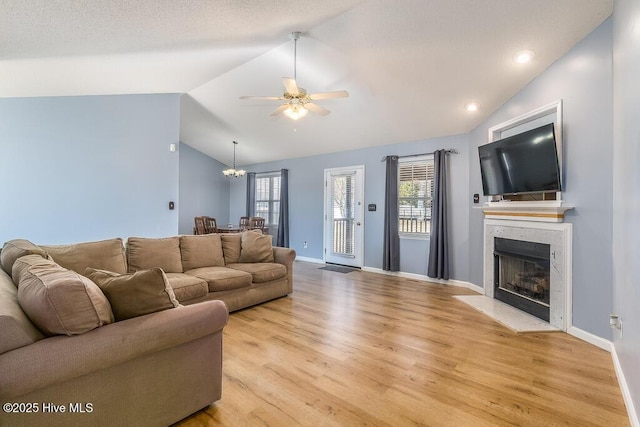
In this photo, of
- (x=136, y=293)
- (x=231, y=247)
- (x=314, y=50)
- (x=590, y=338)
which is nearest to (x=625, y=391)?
(x=590, y=338)

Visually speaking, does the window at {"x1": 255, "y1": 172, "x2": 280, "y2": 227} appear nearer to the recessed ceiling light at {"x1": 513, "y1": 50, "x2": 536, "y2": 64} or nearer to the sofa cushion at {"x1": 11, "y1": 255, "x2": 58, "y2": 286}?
the recessed ceiling light at {"x1": 513, "y1": 50, "x2": 536, "y2": 64}

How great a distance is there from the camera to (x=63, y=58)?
3.30 meters

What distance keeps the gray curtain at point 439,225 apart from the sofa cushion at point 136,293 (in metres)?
4.34

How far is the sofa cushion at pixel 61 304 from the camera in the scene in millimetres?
1321

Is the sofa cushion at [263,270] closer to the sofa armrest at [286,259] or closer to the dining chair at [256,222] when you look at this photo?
the sofa armrest at [286,259]

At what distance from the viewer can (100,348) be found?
136 cm

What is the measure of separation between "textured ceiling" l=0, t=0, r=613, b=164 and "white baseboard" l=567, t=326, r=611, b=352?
275 cm

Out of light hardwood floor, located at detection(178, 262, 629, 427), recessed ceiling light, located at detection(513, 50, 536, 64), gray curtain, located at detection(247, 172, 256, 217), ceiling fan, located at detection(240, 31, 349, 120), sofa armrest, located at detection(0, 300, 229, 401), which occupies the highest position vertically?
recessed ceiling light, located at detection(513, 50, 536, 64)

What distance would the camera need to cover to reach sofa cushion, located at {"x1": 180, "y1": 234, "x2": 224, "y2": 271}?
3727 millimetres

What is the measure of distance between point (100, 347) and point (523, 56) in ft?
13.8

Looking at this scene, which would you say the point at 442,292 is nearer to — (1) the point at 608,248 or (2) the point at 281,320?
(1) the point at 608,248

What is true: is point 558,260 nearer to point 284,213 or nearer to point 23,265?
point 23,265

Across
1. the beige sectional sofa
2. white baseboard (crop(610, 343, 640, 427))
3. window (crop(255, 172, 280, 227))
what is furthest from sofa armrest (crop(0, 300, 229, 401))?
window (crop(255, 172, 280, 227))

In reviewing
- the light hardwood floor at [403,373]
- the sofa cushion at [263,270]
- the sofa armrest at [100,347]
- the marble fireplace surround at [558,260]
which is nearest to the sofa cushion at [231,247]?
the sofa cushion at [263,270]
